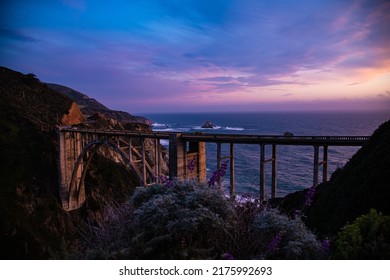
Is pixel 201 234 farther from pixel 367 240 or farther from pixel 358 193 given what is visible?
pixel 358 193

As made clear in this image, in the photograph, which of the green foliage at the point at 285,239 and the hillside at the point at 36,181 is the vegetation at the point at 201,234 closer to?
the green foliage at the point at 285,239

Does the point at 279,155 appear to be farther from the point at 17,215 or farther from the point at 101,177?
the point at 17,215

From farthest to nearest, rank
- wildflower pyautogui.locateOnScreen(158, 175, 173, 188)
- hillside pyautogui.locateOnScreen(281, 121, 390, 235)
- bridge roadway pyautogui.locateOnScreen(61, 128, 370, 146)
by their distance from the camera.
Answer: bridge roadway pyautogui.locateOnScreen(61, 128, 370, 146), hillside pyautogui.locateOnScreen(281, 121, 390, 235), wildflower pyautogui.locateOnScreen(158, 175, 173, 188)

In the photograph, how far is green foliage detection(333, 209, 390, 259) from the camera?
Result: 13.9 ft

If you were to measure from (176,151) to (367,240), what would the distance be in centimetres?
1629

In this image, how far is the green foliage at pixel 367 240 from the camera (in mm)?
4234

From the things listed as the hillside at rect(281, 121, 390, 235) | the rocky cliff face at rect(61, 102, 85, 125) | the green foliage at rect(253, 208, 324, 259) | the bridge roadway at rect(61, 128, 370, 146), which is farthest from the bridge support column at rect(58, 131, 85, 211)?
the green foliage at rect(253, 208, 324, 259)

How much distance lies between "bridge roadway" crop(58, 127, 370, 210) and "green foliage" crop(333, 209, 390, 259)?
8.90ft

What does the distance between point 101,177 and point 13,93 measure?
25260 mm

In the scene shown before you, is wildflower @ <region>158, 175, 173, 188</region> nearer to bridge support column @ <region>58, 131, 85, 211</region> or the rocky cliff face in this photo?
bridge support column @ <region>58, 131, 85, 211</region>

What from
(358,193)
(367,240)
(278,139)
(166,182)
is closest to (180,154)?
(278,139)

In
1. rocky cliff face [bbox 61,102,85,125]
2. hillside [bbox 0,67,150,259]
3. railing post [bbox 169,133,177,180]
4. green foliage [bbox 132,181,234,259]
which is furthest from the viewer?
rocky cliff face [bbox 61,102,85,125]

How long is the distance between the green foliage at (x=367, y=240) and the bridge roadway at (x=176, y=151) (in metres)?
2.71
